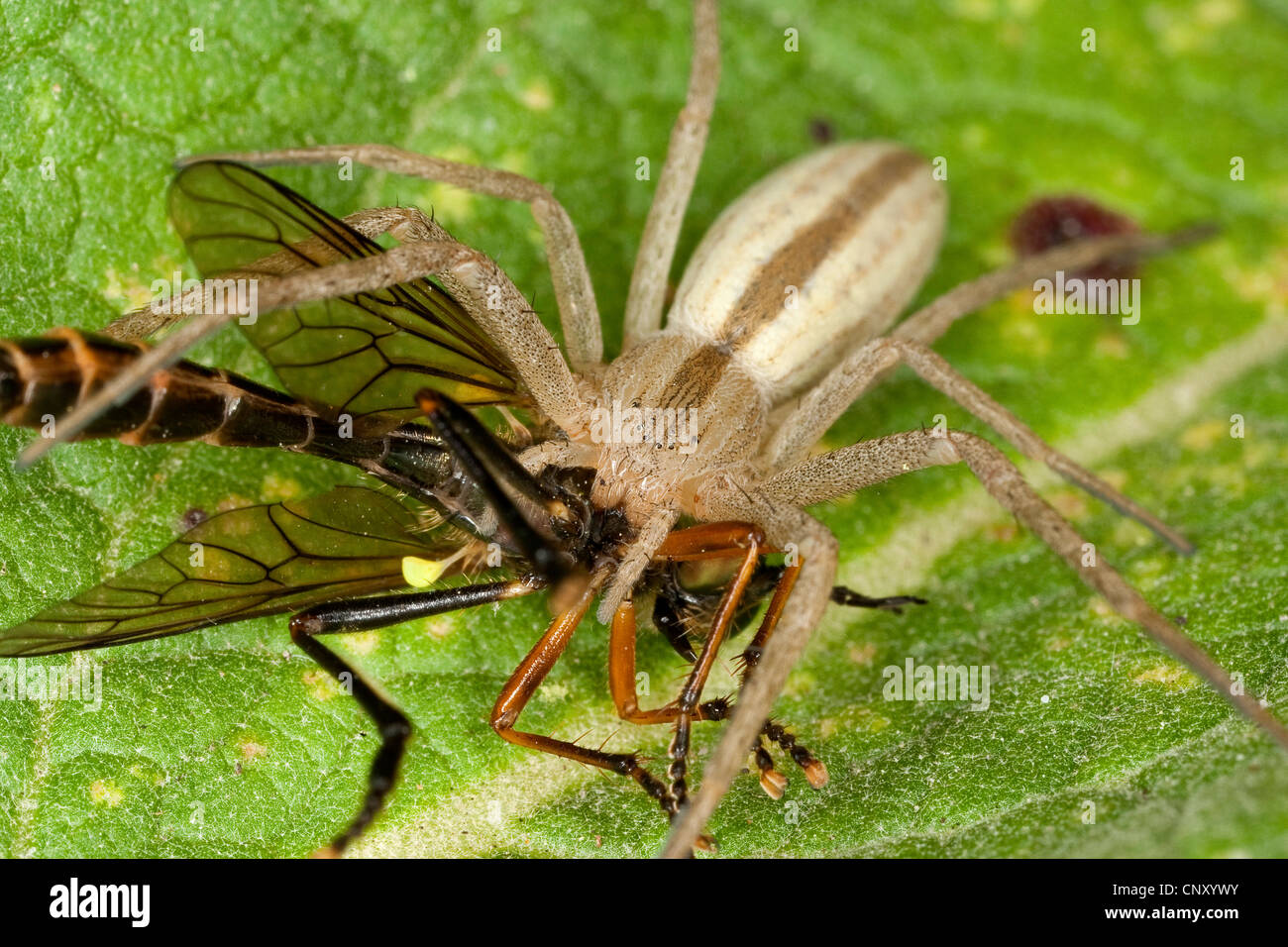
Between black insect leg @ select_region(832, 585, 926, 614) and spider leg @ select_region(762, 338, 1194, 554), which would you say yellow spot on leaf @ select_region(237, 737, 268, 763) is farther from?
spider leg @ select_region(762, 338, 1194, 554)

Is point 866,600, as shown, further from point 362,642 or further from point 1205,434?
point 362,642

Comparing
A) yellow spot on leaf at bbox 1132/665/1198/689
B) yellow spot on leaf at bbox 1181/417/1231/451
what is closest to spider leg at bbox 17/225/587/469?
yellow spot on leaf at bbox 1132/665/1198/689

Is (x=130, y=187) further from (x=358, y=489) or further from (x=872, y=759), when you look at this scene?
(x=872, y=759)

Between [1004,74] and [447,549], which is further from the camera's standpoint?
[1004,74]

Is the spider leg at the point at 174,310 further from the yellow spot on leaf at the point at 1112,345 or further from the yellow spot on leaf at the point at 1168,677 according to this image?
the yellow spot on leaf at the point at 1112,345

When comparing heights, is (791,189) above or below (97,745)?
above
